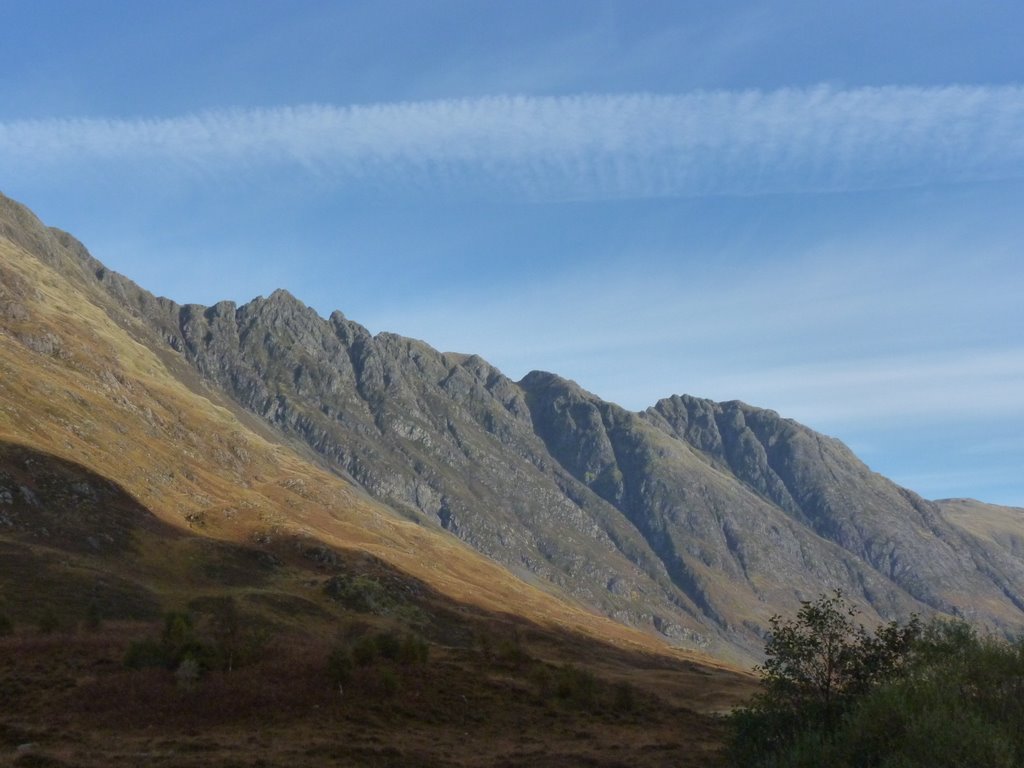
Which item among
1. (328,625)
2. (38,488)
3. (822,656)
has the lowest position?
(328,625)

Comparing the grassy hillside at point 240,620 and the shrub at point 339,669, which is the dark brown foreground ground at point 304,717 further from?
the shrub at point 339,669

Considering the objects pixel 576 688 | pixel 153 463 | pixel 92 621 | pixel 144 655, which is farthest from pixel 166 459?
pixel 576 688

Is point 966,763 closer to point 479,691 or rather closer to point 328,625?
point 479,691

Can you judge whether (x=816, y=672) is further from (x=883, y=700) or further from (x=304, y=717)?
(x=304, y=717)

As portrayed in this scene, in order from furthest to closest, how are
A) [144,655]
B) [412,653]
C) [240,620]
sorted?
[240,620], [412,653], [144,655]

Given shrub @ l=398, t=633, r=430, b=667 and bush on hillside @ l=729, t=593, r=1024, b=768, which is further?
shrub @ l=398, t=633, r=430, b=667

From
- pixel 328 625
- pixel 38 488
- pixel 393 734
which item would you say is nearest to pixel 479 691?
pixel 393 734

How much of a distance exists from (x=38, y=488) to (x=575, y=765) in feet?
278

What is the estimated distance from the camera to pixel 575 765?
134 feet

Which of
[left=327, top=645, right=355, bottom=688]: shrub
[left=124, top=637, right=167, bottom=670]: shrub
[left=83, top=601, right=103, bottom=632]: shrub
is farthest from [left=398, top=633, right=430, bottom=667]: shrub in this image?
[left=83, top=601, right=103, bottom=632]: shrub

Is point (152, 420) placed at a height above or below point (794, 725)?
above

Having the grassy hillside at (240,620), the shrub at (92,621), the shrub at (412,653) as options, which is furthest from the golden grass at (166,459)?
the shrub at (412,653)

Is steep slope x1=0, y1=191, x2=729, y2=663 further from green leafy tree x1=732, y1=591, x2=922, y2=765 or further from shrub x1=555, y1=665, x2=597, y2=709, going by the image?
green leafy tree x1=732, y1=591, x2=922, y2=765

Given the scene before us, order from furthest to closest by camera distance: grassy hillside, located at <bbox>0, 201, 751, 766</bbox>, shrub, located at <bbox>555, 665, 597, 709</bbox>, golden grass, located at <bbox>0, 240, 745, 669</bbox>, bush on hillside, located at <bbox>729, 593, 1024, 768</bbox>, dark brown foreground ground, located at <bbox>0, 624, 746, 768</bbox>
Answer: golden grass, located at <bbox>0, 240, 745, 669</bbox> < shrub, located at <bbox>555, 665, 597, 709</bbox> < grassy hillside, located at <bbox>0, 201, 751, 766</bbox> < dark brown foreground ground, located at <bbox>0, 624, 746, 768</bbox> < bush on hillside, located at <bbox>729, 593, 1024, 768</bbox>
